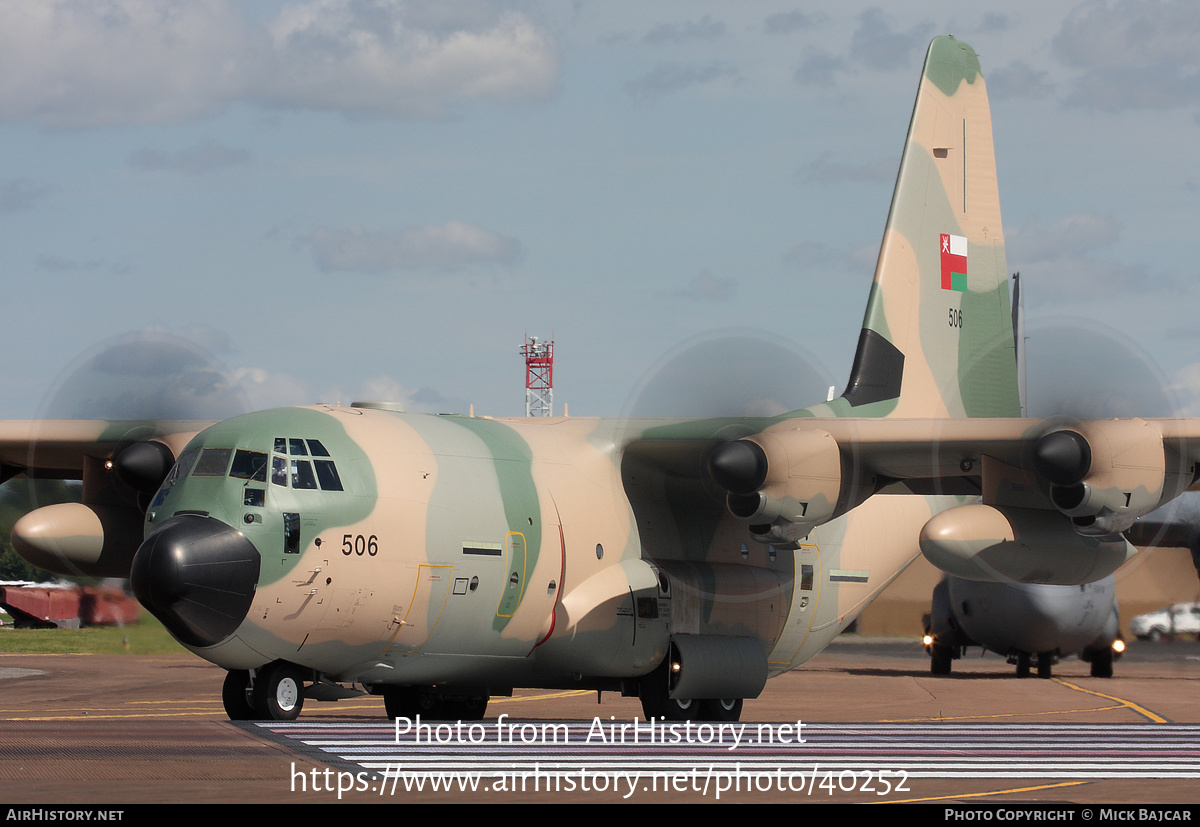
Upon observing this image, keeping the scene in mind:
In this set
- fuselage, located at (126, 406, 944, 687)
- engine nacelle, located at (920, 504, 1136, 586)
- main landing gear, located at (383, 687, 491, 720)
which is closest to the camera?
fuselage, located at (126, 406, 944, 687)

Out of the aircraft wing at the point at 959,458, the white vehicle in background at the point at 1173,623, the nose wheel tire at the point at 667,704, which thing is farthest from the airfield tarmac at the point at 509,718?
the aircraft wing at the point at 959,458

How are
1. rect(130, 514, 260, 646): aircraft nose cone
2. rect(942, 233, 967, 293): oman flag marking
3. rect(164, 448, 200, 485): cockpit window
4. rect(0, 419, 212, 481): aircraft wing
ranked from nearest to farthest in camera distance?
rect(130, 514, 260, 646): aircraft nose cone
rect(164, 448, 200, 485): cockpit window
rect(0, 419, 212, 481): aircraft wing
rect(942, 233, 967, 293): oman flag marking

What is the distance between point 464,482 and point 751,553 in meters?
4.95

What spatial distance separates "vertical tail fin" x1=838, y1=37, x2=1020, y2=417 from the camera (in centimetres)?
2205

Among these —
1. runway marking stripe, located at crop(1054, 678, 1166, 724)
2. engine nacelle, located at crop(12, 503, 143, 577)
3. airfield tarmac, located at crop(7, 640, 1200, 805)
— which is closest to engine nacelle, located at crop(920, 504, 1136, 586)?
airfield tarmac, located at crop(7, 640, 1200, 805)

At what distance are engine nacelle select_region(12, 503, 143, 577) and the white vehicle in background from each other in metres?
21.1

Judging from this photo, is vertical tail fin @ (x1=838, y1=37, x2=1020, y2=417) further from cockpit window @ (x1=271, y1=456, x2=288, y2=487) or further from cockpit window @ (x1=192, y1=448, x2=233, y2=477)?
cockpit window @ (x1=192, y1=448, x2=233, y2=477)

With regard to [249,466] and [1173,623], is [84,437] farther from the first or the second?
[1173,623]

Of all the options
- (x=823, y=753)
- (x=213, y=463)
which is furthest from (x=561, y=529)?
(x=823, y=753)

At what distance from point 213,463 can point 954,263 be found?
13011mm

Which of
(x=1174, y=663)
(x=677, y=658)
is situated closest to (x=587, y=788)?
(x=677, y=658)

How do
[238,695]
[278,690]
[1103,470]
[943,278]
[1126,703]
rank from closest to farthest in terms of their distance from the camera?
[278,690] → [238,695] → [1103,470] → [943,278] → [1126,703]

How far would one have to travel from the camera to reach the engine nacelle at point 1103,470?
52.5ft

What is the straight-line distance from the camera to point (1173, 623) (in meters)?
33.3
